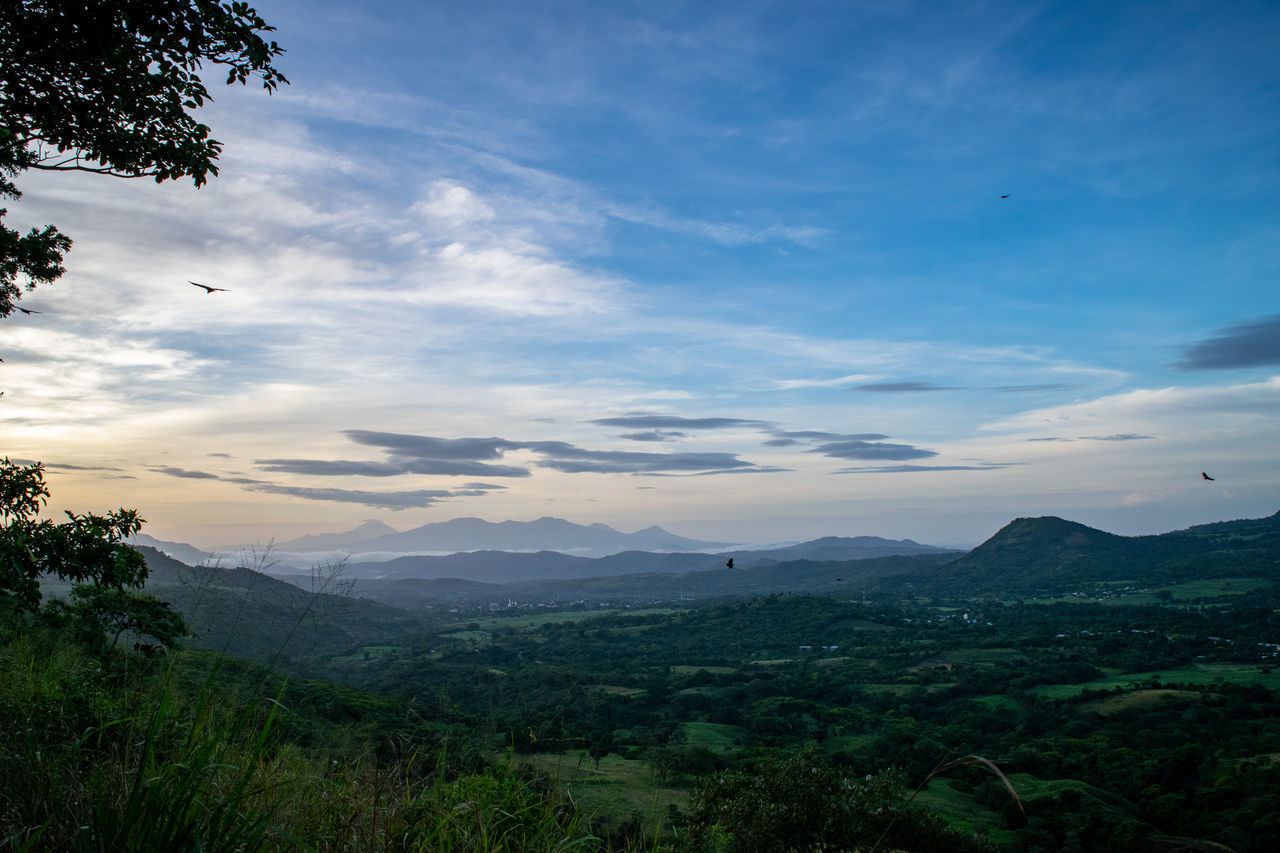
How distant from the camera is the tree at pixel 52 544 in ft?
25.3

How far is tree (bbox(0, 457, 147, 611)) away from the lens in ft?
25.3

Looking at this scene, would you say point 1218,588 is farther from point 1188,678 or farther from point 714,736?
point 714,736

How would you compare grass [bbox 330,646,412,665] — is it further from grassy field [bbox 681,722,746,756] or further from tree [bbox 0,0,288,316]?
tree [bbox 0,0,288,316]

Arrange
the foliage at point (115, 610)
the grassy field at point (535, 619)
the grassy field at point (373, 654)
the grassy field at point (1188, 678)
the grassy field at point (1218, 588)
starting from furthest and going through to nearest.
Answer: the grassy field at point (535, 619), the grassy field at point (1218, 588), the grassy field at point (373, 654), the grassy field at point (1188, 678), the foliage at point (115, 610)

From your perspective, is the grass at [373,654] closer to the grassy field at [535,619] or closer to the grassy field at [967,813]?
the grassy field at [535,619]

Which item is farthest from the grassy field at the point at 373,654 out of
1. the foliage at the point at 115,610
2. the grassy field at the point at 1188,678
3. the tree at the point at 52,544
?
the tree at the point at 52,544

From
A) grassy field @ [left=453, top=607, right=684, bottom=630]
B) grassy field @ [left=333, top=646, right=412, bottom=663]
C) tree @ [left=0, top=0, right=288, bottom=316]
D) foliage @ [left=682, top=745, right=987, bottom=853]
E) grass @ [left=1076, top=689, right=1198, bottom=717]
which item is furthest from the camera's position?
grassy field @ [left=453, top=607, right=684, bottom=630]

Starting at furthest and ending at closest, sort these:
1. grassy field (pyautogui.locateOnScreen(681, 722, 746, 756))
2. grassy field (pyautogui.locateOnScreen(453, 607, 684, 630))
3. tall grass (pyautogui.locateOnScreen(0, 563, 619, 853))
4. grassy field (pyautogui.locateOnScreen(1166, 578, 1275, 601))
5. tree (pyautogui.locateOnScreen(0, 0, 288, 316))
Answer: grassy field (pyautogui.locateOnScreen(453, 607, 684, 630)) → grassy field (pyautogui.locateOnScreen(1166, 578, 1275, 601)) → grassy field (pyautogui.locateOnScreen(681, 722, 746, 756)) → tree (pyautogui.locateOnScreen(0, 0, 288, 316)) → tall grass (pyautogui.locateOnScreen(0, 563, 619, 853))

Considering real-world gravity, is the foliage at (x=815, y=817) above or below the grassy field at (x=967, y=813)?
above

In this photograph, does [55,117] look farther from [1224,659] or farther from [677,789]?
[1224,659]

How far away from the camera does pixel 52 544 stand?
7.88m

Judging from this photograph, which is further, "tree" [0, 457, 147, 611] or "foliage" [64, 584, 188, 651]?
"foliage" [64, 584, 188, 651]

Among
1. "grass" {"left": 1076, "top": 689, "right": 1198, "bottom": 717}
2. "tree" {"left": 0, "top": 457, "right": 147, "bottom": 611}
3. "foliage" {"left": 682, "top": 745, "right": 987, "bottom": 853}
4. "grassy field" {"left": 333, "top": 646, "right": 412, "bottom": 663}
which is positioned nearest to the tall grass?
"tree" {"left": 0, "top": 457, "right": 147, "bottom": 611}

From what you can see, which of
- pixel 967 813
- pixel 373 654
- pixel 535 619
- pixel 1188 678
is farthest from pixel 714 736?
pixel 535 619
